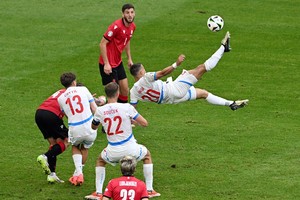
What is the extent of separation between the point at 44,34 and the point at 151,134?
897 centimetres

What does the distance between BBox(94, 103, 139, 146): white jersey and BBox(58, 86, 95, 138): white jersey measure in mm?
978

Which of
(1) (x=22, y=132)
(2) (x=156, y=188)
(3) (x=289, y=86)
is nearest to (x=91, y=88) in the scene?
(1) (x=22, y=132)

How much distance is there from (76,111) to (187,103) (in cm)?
584

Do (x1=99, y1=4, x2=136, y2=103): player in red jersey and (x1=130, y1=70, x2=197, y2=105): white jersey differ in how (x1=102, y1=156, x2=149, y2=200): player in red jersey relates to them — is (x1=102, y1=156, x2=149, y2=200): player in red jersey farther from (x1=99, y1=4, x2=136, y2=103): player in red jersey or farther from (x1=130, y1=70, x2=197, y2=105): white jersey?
(x1=99, y1=4, x2=136, y2=103): player in red jersey

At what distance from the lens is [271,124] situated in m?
17.6

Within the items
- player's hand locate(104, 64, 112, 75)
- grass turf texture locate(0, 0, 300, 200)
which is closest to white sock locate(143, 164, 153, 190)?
grass turf texture locate(0, 0, 300, 200)

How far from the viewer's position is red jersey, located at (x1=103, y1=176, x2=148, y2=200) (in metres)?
10.8

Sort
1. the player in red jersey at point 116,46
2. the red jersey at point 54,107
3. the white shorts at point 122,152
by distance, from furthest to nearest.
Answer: the player in red jersey at point 116,46 < the red jersey at point 54,107 < the white shorts at point 122,152

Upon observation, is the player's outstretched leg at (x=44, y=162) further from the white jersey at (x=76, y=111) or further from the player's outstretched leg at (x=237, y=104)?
the player's outstretched leg at (x=237, y=104)

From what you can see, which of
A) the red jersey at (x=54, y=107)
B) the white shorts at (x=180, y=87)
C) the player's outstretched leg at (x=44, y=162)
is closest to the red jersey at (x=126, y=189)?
the player's outstretched leg at (x=44, y=162)

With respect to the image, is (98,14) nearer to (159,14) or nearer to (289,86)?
(159,14)

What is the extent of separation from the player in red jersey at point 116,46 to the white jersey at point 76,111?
10.7 feet

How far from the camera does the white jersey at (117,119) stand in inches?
504

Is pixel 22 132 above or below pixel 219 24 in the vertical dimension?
below
